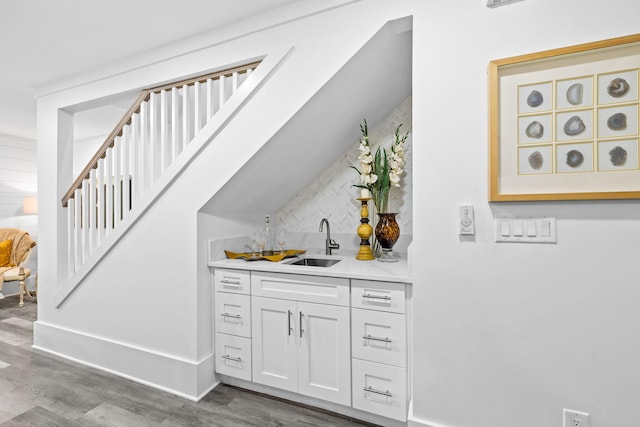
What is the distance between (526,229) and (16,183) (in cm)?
663

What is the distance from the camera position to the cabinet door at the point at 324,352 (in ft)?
6.20

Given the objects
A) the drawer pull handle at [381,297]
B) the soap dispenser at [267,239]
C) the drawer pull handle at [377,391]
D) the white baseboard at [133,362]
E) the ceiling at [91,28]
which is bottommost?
the white baseboard at [133,362]

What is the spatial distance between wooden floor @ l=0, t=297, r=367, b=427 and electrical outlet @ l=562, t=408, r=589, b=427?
1023 millimetres

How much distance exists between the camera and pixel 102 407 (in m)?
2.06

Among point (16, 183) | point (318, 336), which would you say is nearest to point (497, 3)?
point (318, 336)

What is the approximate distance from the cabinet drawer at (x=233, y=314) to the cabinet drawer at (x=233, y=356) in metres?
0.05

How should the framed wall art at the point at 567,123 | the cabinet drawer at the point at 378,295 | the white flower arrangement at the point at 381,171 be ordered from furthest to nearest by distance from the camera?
the white flower arrangement at the point at 381,171
the cabinet drawer at the point at 378,295
the framed wall art at the point at 567,123

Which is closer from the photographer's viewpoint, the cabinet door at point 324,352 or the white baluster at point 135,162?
the cabinet door at point 324,352

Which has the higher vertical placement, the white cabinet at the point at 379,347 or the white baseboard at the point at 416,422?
the white cabinet at the point at 379,347

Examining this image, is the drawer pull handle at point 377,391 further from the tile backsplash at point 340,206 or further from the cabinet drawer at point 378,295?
the tile backsplash at point 340,206

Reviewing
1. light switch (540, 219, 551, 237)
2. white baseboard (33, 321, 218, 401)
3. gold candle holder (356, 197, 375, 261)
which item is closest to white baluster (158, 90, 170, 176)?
white baseboard (33, 321, 218, 401)

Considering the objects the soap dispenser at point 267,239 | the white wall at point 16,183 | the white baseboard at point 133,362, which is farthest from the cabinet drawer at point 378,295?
the white wall at point 16,183

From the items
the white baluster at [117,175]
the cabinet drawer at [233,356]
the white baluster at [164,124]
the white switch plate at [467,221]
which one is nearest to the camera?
the white switch plate at [467,221]

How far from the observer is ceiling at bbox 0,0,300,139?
1902 mm
